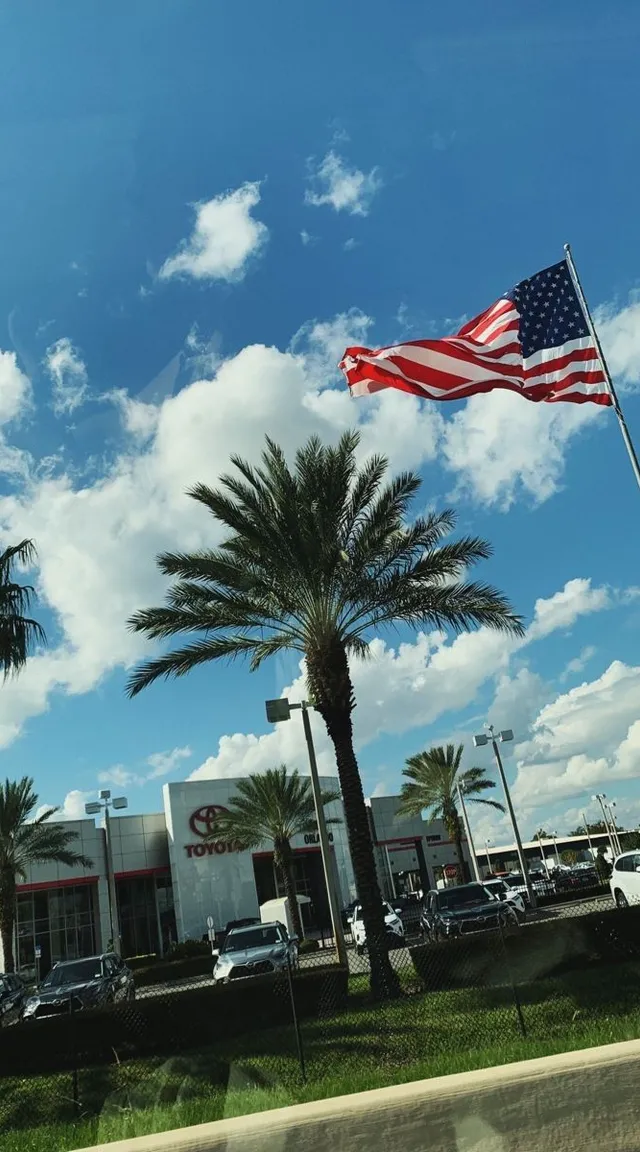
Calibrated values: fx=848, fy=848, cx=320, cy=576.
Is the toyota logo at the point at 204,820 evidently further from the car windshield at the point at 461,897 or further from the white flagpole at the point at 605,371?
the white flagpole at the point at 605,371

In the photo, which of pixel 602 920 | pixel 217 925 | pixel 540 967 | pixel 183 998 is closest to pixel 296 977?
pixel 183 998

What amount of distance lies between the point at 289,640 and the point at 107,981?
8.21 meters

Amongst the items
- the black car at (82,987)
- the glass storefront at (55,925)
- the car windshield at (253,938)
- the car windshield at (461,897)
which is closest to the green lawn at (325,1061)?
the black car at (82,987)

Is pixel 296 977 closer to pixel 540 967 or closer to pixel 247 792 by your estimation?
pixel 540 967

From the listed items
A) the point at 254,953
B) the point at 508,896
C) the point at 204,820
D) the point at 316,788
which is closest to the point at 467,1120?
the point at 254,953

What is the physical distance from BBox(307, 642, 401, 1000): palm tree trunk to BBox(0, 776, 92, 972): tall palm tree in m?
28.0

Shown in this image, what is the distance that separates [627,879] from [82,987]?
12451 mm

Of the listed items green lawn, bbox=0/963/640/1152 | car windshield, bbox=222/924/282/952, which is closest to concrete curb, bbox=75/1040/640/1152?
green lawn, bbox=0/963/640/1152

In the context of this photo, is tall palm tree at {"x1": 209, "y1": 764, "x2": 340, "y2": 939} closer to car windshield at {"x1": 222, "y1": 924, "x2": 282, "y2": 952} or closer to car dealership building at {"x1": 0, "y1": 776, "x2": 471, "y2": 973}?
car dealership building at {"x1": 0, "y1": 776, "x2": 471, "y2": 973}

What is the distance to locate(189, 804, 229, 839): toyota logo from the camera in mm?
52734

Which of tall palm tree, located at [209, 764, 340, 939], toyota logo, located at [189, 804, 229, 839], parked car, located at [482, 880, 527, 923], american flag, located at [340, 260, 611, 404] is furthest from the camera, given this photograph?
toyota logo, located at [189, 804, 229, 839]

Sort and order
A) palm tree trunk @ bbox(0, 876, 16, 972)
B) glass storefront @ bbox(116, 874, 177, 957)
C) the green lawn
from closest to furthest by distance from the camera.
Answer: the green lawn < palm tree trunk @ bbox(0, 876, 16, 972) < glass storefront @ bbox(116, 874, 177, 957)

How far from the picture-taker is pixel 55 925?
51312 millimetres

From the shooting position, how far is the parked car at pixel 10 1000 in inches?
787
